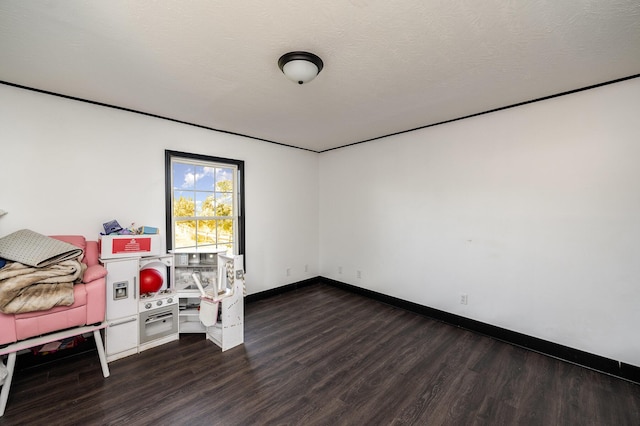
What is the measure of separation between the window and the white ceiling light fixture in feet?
6.89

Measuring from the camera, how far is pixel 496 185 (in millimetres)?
2926

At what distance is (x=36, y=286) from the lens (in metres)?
1.88

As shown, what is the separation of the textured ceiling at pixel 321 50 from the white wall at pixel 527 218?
0.39 m

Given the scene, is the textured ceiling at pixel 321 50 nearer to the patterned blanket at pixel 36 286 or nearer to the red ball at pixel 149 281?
the patterned blanket at pixel 36 286

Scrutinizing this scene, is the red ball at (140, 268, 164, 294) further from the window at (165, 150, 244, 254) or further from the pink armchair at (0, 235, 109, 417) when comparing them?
the window at (165, 150, 244, 254)

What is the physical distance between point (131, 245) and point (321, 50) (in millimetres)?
2539

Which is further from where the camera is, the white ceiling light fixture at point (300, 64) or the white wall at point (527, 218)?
the white wall at point (527, 218)

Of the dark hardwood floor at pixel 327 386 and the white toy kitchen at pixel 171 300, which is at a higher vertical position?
the white toy kitchen at pixel 171 300

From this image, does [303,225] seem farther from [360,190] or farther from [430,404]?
[430,404]

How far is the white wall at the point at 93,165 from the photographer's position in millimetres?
2332

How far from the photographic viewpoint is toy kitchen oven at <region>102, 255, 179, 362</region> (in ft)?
7.97

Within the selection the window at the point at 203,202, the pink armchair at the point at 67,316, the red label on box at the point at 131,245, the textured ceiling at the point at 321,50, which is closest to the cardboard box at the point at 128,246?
the red label on box at the point at 131,245

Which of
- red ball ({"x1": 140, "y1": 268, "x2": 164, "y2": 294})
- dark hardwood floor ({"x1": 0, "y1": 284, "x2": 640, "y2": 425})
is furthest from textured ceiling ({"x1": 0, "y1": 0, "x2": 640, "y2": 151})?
dark hardwood floor ({"x1": 0, "y1": 284, "x2": 640, "y2": 425})

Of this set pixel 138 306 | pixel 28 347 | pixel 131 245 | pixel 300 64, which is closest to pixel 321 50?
pixel 300 64
